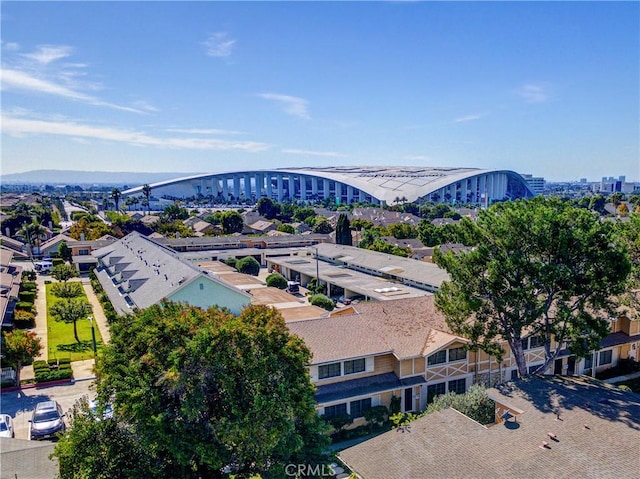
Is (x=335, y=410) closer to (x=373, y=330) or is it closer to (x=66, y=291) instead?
(x=373, y=330)

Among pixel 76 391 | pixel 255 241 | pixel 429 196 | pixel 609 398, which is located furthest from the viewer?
pixel 429 196

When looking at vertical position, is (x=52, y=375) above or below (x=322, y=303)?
below

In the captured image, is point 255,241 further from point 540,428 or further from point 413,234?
point 540,428

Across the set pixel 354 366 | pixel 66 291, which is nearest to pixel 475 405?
pixel 354 366

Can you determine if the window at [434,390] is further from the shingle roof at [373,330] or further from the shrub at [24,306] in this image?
the shrub at [24,306]

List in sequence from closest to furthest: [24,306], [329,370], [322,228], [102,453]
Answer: [102,453] < [329,370] < [24,306] < [322,228]

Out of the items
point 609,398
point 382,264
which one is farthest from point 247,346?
point 382,264
